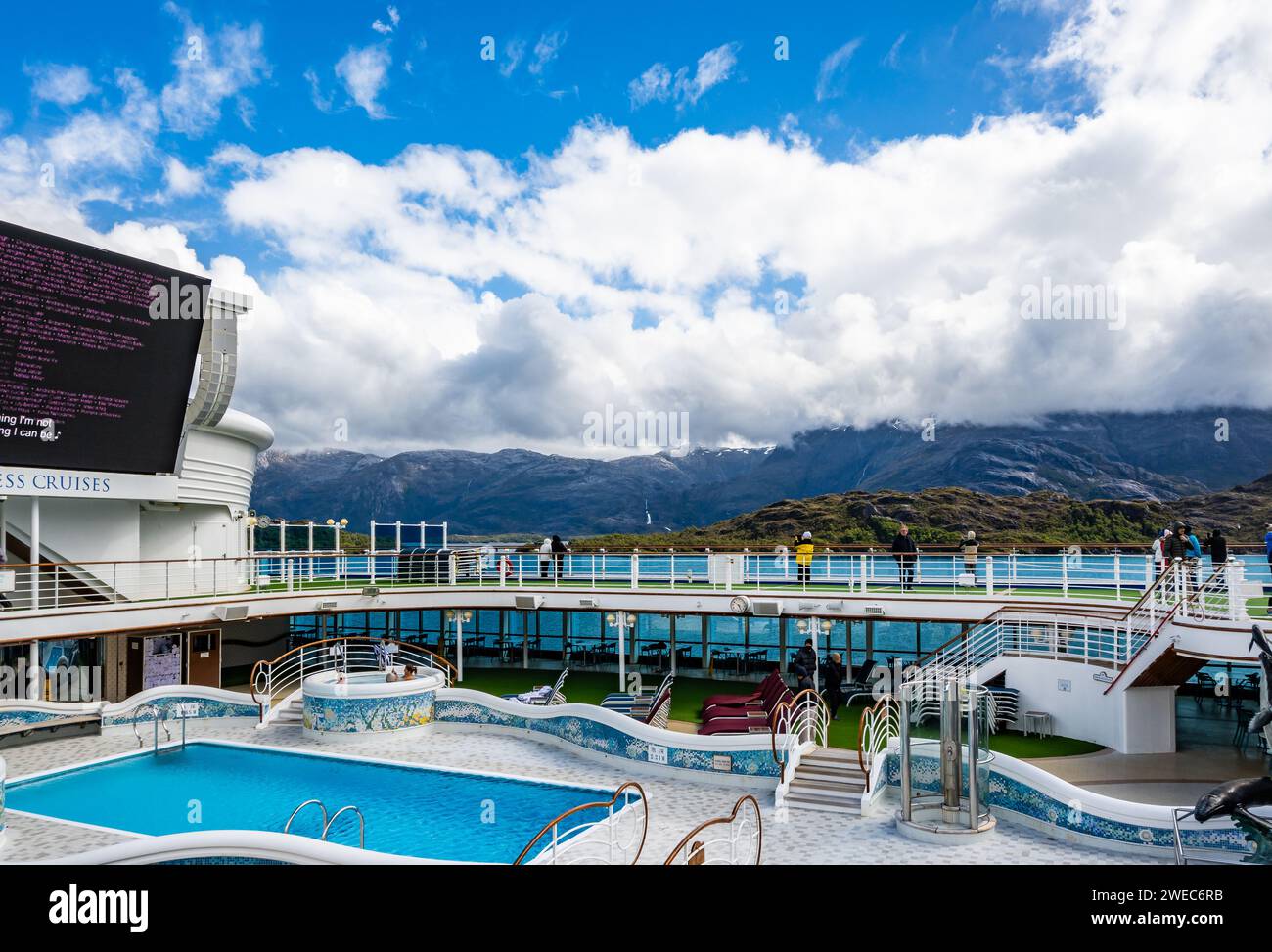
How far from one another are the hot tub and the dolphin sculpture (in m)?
14.2

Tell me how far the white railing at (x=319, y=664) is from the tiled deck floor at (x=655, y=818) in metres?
1.53

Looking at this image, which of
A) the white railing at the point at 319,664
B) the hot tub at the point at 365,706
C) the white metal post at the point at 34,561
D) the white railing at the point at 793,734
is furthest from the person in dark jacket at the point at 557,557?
the white metal post at the point at 34,561

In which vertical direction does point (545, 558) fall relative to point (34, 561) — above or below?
below

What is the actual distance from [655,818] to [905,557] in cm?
1074

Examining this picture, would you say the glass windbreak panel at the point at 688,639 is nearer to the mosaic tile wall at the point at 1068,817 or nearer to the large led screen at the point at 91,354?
the mosaic tile wall at the point at 1068,817

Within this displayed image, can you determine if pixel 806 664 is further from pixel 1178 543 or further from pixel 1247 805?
pixel 1247 805

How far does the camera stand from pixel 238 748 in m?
16.5

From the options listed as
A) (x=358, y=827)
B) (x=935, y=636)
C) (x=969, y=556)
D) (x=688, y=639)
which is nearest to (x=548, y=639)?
(x=969, y=556)

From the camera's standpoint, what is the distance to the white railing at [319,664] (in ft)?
61.4

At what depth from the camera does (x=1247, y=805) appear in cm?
842

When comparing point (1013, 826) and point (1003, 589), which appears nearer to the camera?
point (1013, 826)
